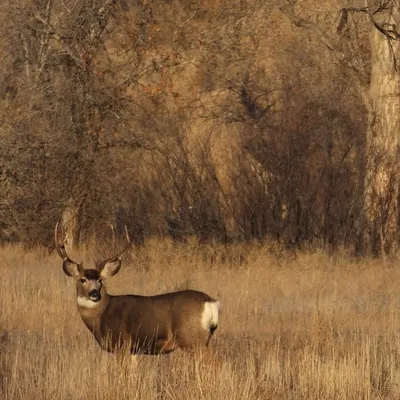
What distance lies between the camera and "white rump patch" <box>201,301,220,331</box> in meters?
8.91

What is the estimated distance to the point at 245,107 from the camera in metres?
25.7

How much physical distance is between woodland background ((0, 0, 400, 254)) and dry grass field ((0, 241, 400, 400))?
1049mm

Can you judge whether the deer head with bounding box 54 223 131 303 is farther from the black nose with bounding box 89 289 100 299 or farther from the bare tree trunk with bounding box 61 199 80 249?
the bare tree trunk with bounding box 61 199 80 249

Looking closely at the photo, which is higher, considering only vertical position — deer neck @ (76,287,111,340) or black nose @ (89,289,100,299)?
black nose @ (89,289,100,299)

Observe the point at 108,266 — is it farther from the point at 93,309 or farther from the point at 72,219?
the point at 72,219

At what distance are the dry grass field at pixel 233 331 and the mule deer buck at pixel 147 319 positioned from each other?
0.52ft

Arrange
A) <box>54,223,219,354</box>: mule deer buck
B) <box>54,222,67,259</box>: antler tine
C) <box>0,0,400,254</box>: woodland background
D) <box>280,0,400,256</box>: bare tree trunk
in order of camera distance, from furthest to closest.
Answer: <box>0,0,400,254</box>: woodland background, <box>280,0,400,256</box>: bare tree trunk, <box>54,222,67,259</box>: antler tine, <box>54,223,219,354</box>: mule deer buck

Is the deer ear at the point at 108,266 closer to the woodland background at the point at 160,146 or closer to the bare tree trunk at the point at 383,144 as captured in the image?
the woodland background at the point at 160,146

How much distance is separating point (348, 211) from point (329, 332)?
8.40 m

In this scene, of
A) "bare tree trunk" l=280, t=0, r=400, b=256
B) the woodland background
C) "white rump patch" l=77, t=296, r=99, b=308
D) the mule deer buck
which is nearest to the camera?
the mule deer buck

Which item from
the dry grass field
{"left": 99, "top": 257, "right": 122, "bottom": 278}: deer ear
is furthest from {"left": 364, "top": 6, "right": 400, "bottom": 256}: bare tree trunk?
{"left": 99, "top": 257, "right": 122, "bottom": 278}: deer ear

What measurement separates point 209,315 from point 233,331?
2.80 metres

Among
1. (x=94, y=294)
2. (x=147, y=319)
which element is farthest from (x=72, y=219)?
(x=147, y=319)

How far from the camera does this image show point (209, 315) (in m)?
8.92
